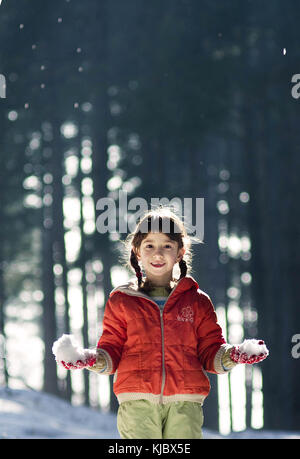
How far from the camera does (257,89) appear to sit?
17859mm

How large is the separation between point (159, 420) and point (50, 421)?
4821 mm

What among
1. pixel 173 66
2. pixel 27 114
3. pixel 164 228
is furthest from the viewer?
pixel 27 114

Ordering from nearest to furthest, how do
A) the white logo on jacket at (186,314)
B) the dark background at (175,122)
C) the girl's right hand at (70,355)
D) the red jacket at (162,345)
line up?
the girl's right hand at (70,355) → the red jacket at (162,345) → the white logo on jacket at (186,314) → the dark background at (175,122)

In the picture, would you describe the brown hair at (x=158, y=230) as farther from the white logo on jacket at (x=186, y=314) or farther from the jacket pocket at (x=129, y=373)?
the jacket pocket at (x=129, y=373)

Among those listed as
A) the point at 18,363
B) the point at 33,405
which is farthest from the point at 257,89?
the point at 18,363

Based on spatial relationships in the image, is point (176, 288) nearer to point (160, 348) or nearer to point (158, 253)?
point (158, 253)

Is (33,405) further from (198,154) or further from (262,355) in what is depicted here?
(198,154)

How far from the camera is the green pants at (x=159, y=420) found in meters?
3.23

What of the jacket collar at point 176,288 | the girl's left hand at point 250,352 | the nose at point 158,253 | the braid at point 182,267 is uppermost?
the nose at point 158,253

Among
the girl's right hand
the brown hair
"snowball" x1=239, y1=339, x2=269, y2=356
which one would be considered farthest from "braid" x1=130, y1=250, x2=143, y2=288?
"snowball" x1=239, y1=339, x2=269, y2=356

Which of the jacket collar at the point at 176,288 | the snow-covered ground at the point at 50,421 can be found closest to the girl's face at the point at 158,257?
the jacket collar at the point at 176,288

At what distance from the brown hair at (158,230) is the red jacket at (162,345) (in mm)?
135

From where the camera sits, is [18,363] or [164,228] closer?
[164,228]

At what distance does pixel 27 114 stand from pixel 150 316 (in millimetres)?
15957
